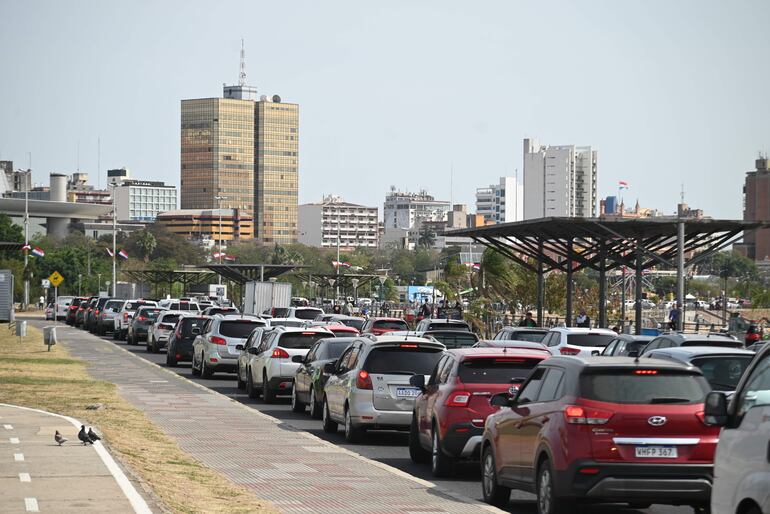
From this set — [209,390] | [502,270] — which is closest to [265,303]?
[502,270]

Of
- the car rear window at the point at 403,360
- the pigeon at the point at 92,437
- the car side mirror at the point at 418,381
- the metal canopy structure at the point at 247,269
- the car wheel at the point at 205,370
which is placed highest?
the metal canopy structure at the point at 247,269

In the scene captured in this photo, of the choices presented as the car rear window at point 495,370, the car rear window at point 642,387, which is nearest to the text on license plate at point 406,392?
the car rear window at point 495,370

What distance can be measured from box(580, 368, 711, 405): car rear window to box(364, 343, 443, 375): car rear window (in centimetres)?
806

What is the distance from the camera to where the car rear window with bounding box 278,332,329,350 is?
29.0 metres

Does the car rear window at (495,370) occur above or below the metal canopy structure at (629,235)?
below

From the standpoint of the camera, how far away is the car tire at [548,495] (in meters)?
12.3

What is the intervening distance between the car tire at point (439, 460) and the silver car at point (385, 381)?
3.21 meters

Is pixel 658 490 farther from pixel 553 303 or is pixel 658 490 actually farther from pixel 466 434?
pixel 553 303

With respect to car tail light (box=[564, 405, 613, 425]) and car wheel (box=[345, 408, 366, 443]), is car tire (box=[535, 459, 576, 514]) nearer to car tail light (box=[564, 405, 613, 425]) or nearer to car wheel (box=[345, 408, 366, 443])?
car tail light (box=[564, 405, 613, 425])

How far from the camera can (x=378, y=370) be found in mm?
20438

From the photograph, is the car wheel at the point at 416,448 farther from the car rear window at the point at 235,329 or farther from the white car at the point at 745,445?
the car rear window at the point at 235,329

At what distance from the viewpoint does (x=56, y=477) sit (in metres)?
14.2

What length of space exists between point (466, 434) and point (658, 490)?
457 centimetres

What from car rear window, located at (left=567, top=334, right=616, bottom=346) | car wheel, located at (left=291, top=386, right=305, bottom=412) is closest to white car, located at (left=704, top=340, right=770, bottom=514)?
car wheel, located at (left=291, top=386, right=305, bottom=412)
